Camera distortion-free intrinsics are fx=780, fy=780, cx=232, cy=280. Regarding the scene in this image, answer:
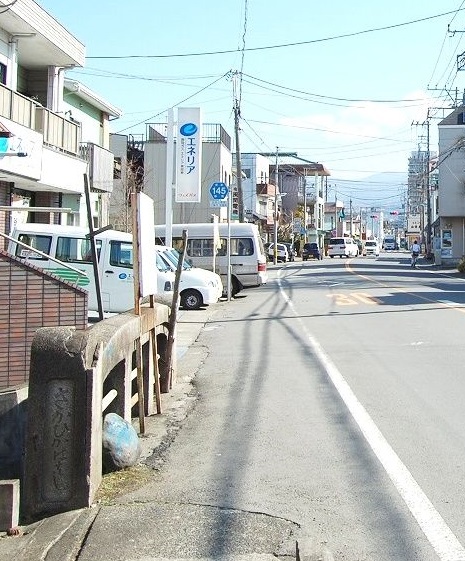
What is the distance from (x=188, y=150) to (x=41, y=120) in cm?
382

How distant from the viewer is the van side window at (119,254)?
1812 centimetres

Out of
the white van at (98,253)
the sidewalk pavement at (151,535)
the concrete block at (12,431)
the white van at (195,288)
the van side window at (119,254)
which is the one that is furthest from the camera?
the white van at (195,288)

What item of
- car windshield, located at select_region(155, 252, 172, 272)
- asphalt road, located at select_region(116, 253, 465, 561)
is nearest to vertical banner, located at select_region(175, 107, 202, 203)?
car windshield, located at select_region(155, 252, 172, 272)

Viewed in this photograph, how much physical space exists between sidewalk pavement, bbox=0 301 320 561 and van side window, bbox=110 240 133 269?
12512mm

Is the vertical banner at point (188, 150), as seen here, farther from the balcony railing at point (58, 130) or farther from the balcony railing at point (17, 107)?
the balcony railing at point (17, 107)

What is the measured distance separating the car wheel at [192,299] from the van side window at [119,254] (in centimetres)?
429

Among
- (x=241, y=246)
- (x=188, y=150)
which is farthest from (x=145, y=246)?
(x=241, y=246)

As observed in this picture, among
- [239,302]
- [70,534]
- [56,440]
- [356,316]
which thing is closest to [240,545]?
[70,534]

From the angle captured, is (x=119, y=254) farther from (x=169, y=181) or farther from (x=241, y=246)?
(x=241, y=246)

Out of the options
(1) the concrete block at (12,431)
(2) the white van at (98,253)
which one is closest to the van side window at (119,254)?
(2) the white van at (98,253)

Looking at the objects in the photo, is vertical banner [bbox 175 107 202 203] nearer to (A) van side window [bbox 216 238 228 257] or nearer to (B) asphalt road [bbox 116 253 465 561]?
(B) asphalt road [bbox 116 253 465 561]

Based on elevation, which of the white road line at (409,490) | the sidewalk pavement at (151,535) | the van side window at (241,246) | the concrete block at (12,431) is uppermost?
the van side window at (241,246)

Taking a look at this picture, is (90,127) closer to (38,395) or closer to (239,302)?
(239,302)

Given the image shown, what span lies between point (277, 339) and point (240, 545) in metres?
10.7
